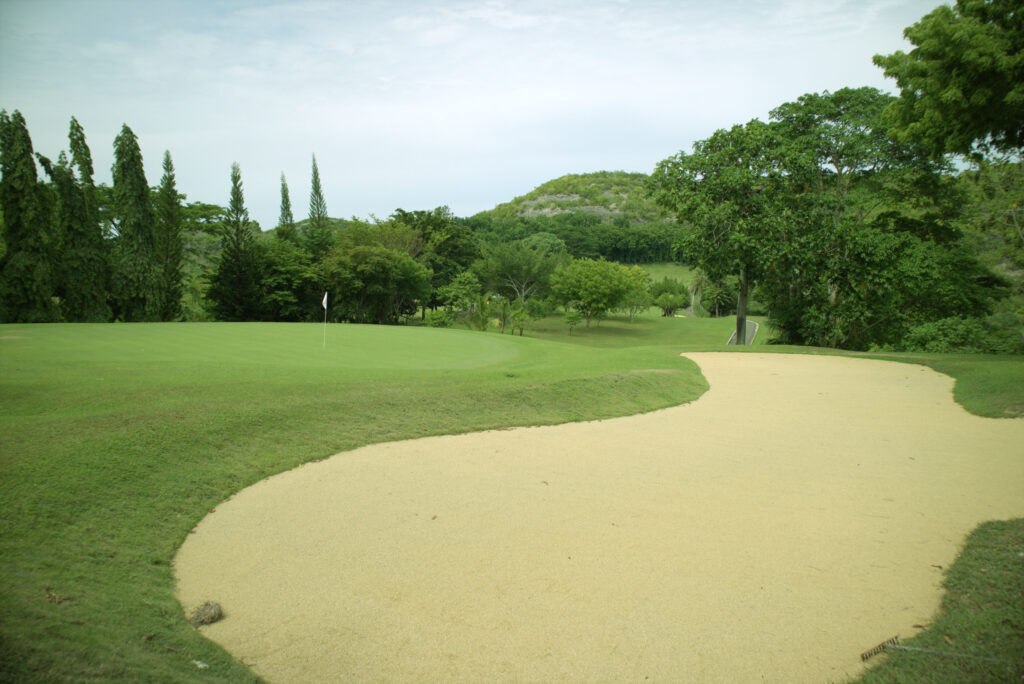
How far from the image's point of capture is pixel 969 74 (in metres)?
11.1

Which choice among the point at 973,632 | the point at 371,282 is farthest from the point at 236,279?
the point at 973,632

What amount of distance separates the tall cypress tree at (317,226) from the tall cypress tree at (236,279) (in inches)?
206

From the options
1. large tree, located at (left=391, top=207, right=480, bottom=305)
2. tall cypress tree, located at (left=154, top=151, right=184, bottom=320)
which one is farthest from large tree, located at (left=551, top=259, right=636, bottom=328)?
tall cypress tree, located at (left=154, top=151, right=184, bottom=320)

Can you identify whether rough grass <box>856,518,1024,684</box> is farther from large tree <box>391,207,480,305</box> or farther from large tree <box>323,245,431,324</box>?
large tree <box>391,207,480,305</box>

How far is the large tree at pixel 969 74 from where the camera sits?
10703mm

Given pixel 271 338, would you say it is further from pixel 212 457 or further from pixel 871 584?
pixel 871 584

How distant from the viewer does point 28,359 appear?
9648 mm

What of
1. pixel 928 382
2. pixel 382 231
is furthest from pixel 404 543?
pixel 382 231

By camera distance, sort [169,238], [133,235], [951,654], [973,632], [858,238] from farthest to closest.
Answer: [169,238] < [133,235] < [858,238] < [973,632] < [951,654]

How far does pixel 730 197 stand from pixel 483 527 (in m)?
22.0

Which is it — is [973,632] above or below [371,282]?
below

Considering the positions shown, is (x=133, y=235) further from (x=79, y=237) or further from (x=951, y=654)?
(x=951, y=654)

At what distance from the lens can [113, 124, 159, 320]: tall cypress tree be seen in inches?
1278

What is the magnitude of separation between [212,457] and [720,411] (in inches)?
289
